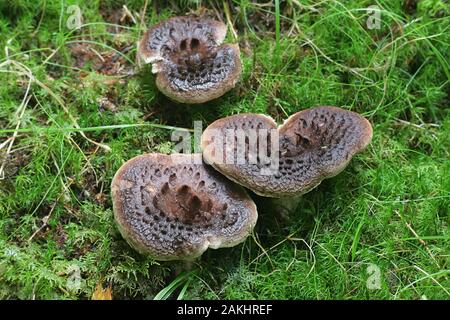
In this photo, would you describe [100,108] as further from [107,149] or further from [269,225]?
[269,225]

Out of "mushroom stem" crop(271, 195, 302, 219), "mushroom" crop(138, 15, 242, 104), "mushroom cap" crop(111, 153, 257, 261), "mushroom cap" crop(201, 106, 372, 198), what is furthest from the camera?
"mushroom" crop(138, 15, 242, 104)

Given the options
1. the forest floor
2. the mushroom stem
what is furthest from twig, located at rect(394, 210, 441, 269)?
the mushroom stem

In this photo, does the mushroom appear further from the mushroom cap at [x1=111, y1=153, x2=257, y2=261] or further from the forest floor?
the mushroom cap at [x1=111, y1=153, x2=257, y2=261]

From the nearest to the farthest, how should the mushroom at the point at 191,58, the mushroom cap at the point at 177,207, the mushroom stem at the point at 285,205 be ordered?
the mushroom cap at the point at 177,207
the mushroom stem at the point at 285,205
the mushroom at the point at 191,58

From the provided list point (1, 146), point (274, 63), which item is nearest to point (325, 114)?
point (274, 63)

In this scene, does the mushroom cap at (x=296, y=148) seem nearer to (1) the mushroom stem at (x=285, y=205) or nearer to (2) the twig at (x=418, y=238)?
(1) the mushroom stem at (x=285, y=205)

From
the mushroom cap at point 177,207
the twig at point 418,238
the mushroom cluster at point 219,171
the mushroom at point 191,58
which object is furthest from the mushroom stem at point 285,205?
the mushroom at point 191,58

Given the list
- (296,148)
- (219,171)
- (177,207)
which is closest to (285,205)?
(296,148)
